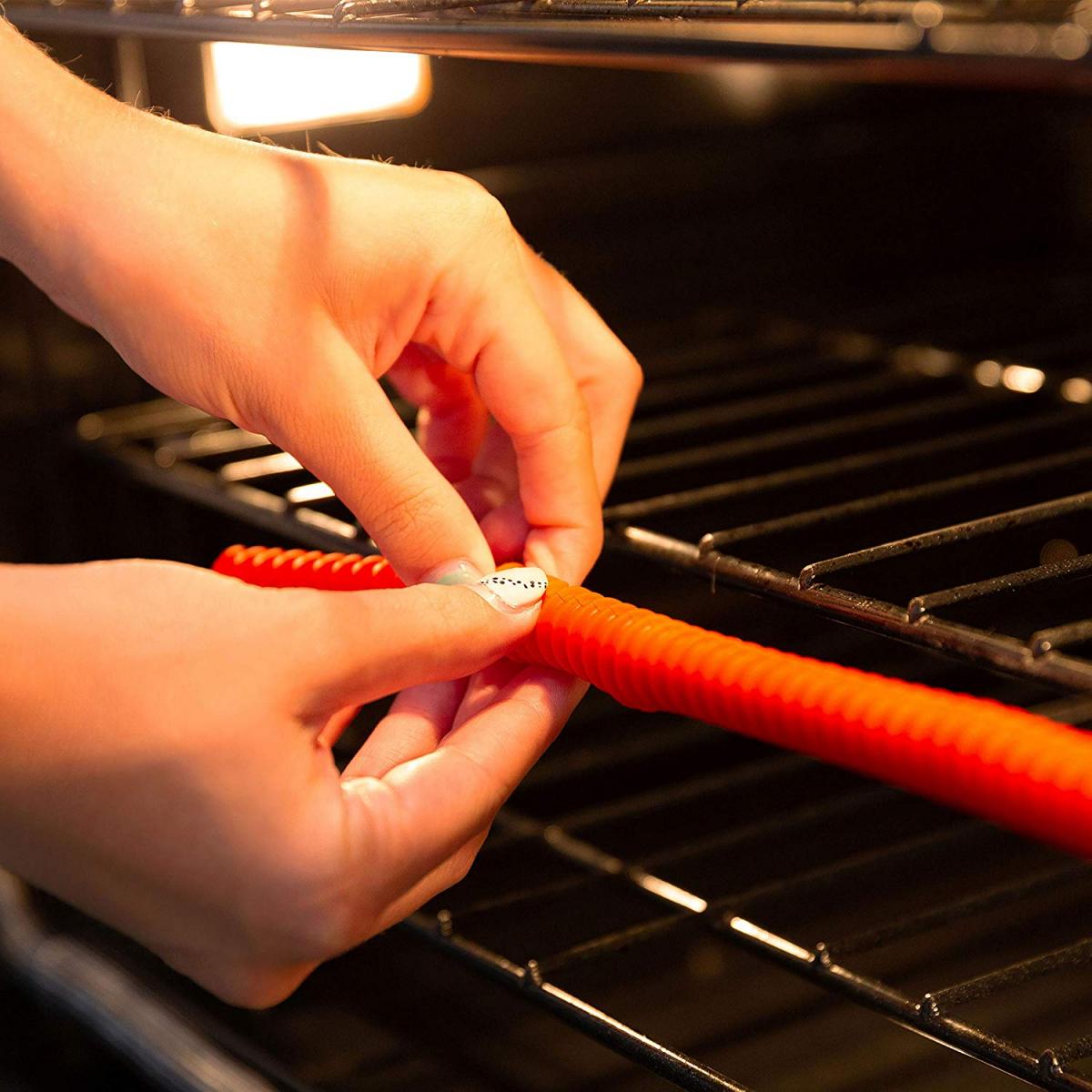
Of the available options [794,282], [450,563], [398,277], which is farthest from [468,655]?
[794,282]

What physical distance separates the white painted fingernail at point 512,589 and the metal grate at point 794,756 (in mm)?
100

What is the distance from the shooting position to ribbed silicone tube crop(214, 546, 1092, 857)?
1.39 feet

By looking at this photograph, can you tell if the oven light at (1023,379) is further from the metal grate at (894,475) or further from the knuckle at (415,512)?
the knuckle at (415,512)

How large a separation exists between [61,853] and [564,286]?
0.36 meters

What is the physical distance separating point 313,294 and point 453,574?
0.44 feet

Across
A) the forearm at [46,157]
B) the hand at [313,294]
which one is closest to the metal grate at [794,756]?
the hand at [313,294]

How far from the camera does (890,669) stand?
43.7 inches

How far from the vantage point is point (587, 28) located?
0.54m

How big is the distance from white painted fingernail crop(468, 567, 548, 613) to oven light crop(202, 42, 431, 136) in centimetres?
49

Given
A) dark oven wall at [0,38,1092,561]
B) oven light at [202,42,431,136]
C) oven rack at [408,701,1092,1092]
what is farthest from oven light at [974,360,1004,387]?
oven light at [202,42,431,136]

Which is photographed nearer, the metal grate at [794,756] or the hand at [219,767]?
the hand at [219,767]

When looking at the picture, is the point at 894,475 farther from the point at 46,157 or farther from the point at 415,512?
the point at 46,157

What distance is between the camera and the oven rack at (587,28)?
0.43 m

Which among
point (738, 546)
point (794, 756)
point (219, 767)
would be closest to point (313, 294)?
point (219, 767)
